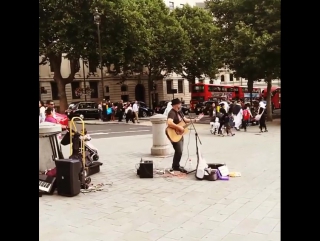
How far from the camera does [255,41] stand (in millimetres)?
22453

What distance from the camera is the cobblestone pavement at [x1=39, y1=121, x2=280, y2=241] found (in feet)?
15.6

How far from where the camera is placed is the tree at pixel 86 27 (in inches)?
1179

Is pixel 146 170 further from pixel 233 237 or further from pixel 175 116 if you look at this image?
pixel 233 237

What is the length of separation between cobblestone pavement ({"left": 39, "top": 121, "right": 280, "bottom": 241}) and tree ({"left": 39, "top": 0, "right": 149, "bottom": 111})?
76.8ft

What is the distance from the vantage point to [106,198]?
6535mm

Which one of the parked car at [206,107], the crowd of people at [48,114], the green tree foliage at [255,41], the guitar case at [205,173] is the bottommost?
the guitar case at [205,173]

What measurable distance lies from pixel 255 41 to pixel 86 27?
1438cm

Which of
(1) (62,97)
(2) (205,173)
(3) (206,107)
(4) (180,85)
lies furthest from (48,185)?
(4) (180,85)

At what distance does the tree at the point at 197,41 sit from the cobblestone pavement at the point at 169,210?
34.3 m

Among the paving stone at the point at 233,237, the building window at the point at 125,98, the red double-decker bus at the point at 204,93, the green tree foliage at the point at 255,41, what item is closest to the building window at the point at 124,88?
the building window at the point at 125,98

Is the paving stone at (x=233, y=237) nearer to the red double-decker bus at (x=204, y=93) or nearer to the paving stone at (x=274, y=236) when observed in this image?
the paving stone at (x=274, y=236)
